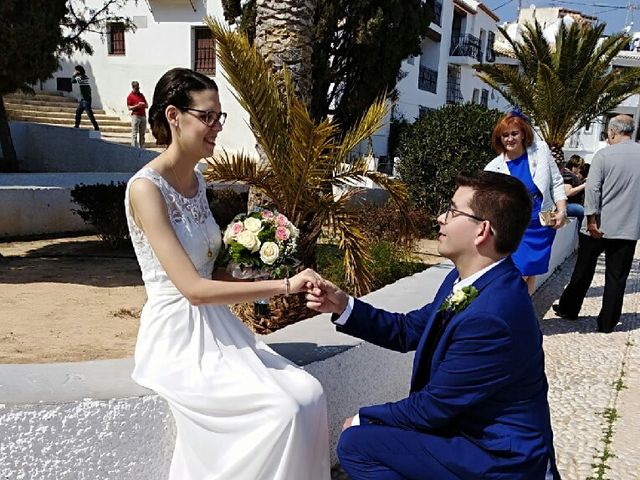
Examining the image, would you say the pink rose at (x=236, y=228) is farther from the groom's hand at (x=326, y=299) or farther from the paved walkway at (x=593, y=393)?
the paved walkway at (x=593, y=393)

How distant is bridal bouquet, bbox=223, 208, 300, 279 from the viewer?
2.79 m

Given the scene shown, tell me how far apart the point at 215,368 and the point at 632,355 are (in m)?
4.67

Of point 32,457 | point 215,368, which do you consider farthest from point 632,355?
point 32,457

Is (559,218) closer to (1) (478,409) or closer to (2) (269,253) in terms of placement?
(2) (269,253)

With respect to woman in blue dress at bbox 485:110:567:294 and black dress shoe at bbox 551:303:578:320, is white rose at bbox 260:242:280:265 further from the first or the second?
black dress shoe at bbox 551:303:578:320

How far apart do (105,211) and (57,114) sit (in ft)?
40.3

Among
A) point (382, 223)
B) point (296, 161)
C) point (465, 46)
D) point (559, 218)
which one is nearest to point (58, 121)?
point (382, 223)

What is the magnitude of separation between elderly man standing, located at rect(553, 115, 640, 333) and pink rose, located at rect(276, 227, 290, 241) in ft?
14.9

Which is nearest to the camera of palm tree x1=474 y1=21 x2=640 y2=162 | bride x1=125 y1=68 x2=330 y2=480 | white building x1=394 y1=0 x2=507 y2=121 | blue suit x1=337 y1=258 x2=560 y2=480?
blue suit x1=337 y1=258 x2=560 y2=480

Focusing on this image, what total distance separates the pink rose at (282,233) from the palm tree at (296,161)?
6.89 feet

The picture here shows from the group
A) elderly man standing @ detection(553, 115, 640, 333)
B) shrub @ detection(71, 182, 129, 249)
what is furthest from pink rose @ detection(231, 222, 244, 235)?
shrub @ detection(71, 182, 129, 249)

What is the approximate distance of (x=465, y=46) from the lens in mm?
34688

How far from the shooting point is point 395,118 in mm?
26219

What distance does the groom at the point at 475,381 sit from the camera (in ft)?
7.09
